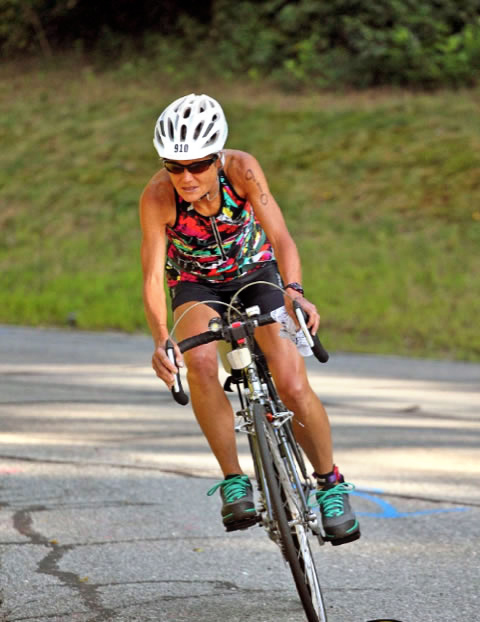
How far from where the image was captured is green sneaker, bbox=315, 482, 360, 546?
484cm

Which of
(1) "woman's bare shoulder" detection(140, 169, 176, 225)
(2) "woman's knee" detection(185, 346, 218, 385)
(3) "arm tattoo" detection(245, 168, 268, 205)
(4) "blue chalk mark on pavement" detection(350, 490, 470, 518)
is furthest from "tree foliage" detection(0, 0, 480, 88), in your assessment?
(2) "woman's knee" detection(185, 346, 218, 385)

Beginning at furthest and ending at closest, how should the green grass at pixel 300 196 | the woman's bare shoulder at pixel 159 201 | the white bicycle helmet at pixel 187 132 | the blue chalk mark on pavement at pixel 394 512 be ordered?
the green grass at pixel 300 196 → the blue chalk mark on pavement at pixel 394 512 → the woman's bare shoulder at pixel 159 201 → the white bicycle helmet at pixel 187 132

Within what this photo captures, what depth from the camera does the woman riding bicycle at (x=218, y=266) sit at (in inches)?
188

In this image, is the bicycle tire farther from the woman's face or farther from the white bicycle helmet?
the white bicycle helmet

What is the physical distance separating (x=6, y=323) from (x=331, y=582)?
46.4 ft

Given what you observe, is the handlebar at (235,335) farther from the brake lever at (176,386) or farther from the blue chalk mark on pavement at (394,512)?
the blue chalk mark on pavement at (394,512)

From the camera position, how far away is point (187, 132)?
4.72 m

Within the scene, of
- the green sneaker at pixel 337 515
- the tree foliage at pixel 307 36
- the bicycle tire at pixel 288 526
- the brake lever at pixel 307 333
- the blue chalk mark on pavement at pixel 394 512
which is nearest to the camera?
the bicycle tire at pixel 288 526

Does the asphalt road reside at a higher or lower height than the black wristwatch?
lower

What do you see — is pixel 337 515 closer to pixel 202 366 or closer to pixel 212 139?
pixel 202 366

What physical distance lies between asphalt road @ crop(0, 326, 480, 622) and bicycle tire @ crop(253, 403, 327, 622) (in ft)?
1.07

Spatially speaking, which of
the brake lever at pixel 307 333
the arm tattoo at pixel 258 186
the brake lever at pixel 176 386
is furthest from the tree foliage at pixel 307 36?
the brake lever at pixel 176 386

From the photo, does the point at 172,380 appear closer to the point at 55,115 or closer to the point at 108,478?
the point at 108,478

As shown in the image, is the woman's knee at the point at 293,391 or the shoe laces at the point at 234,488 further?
the woman's knee at the point at 293,391
